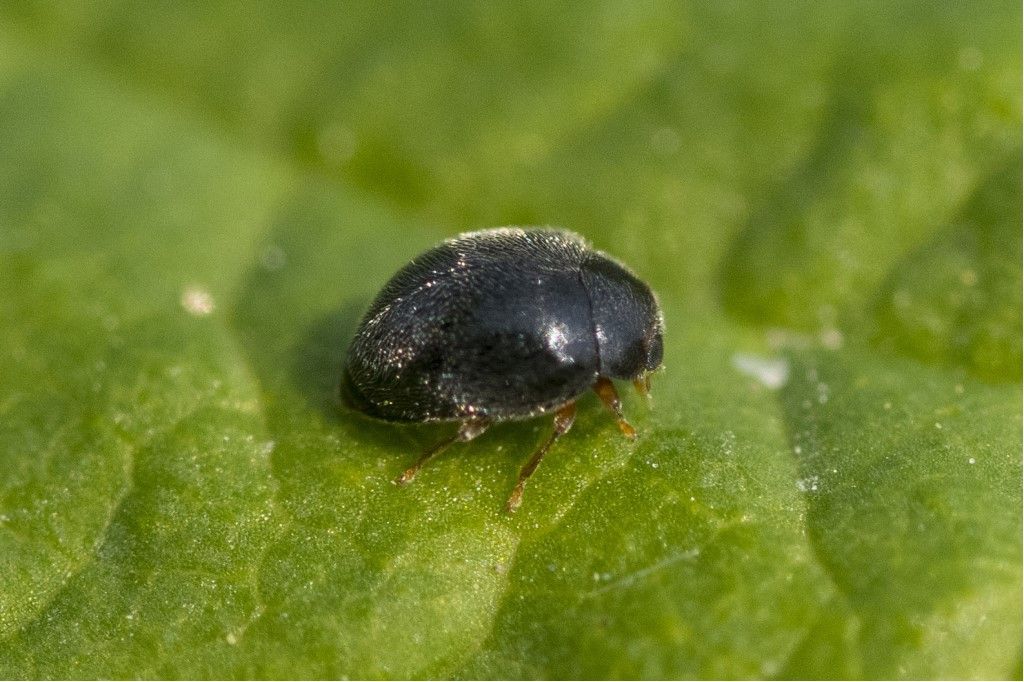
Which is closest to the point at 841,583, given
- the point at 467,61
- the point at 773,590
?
the point at 773,590

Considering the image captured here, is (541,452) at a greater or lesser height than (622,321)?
lesser

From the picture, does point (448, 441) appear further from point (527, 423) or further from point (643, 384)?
point (643, 384)

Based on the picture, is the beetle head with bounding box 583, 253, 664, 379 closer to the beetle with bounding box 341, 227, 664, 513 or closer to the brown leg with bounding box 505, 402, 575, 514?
the beetle with bounding box 341, 227, 664, 513

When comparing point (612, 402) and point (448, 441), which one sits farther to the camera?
point (612, 402)

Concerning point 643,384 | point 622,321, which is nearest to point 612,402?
point 643,384

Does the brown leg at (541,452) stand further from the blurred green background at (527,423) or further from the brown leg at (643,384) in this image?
the brown leg at (643,384)

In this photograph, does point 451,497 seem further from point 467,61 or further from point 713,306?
→ point 467,61
